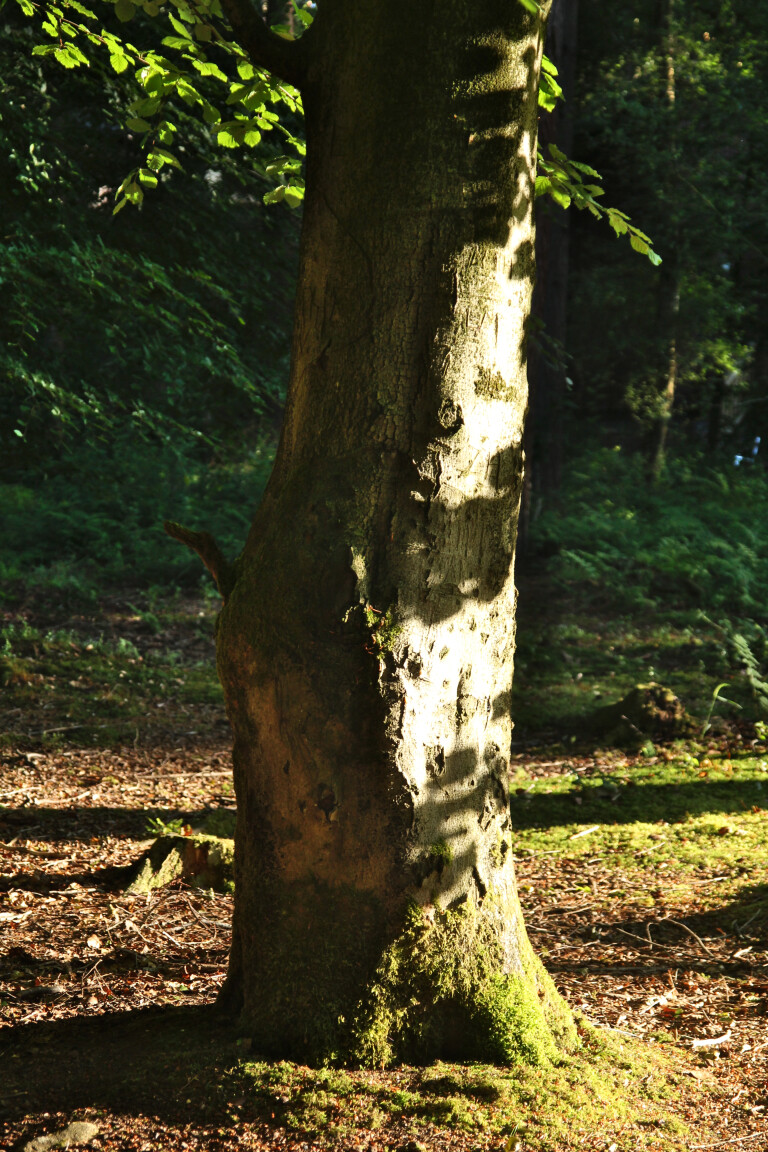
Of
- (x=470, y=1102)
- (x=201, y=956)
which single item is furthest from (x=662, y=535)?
(x=470, y=1102)

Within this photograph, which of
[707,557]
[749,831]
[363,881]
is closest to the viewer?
[363,881]

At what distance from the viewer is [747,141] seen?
16.1 meters

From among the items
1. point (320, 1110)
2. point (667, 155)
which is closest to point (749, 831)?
point (320, 1110)

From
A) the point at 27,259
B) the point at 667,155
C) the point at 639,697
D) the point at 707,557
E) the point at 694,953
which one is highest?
the point at 667,155

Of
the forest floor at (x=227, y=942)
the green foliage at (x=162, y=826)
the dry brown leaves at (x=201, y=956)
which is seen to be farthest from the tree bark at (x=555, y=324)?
the dry brown leaves at (x=201, y=956)

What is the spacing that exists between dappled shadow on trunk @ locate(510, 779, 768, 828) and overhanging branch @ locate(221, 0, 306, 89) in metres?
4.13

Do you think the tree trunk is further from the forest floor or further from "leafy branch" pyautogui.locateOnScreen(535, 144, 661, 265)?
"leafy branch" pyautogui.locateOnScreen(535, 144, 661, 265)

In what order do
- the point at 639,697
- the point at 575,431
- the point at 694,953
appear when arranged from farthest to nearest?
the point at 575,431, the point at 639,697, the point at 694,953

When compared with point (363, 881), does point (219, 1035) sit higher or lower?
lower

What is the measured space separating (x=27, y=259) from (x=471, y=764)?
6549 mm

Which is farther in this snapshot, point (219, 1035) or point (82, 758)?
point (82, 758)

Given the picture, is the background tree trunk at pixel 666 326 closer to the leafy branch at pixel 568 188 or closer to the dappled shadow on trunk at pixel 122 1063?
the leafy branch at pixel 568 188

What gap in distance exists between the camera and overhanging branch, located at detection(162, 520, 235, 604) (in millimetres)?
2631

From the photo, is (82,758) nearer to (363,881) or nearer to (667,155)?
(363,881)
